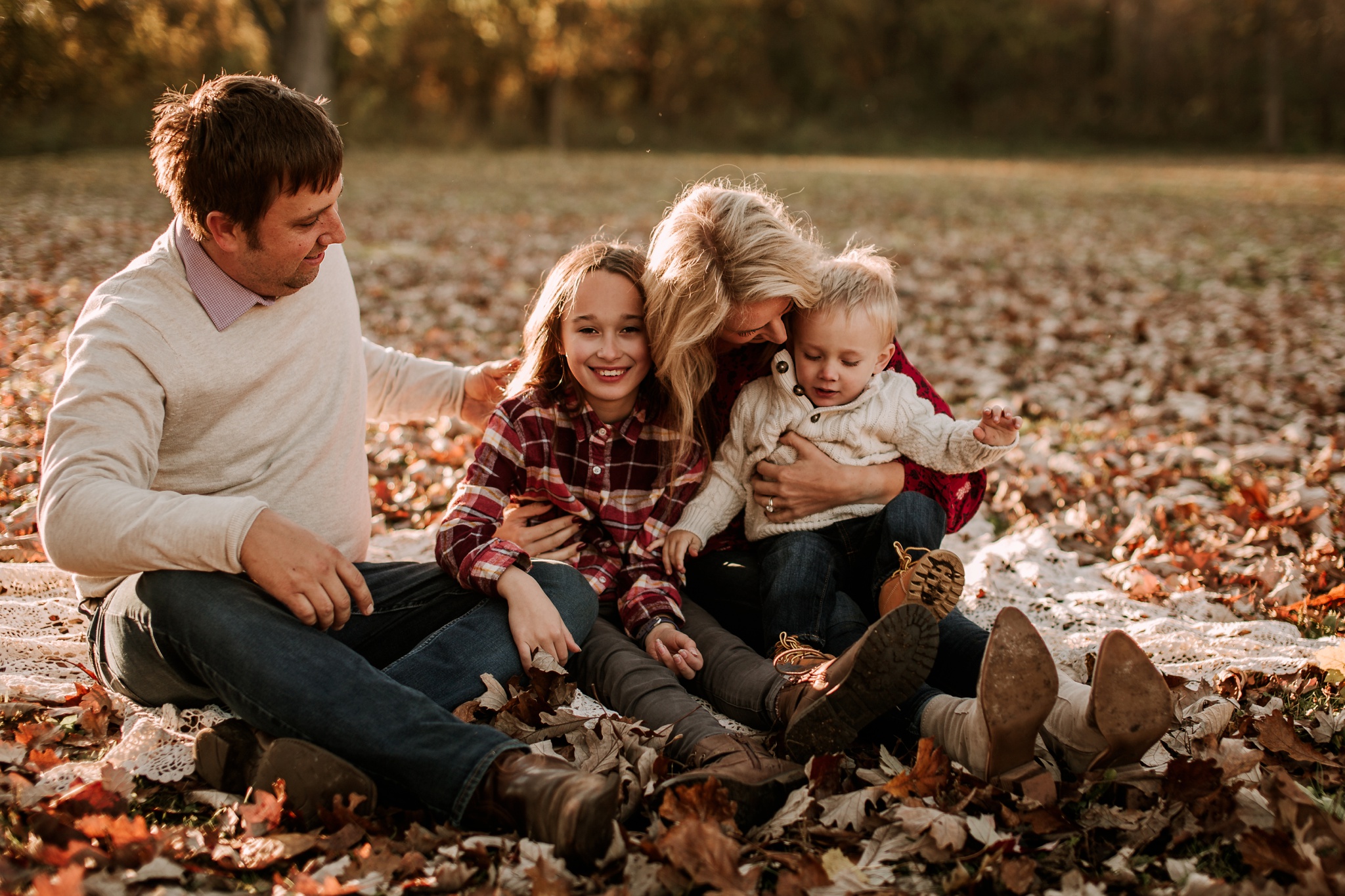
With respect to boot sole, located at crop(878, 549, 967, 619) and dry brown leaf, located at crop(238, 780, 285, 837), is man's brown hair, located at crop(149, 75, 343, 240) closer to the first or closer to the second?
dry brown leaf, located at crop(238, 780, 285, 837)

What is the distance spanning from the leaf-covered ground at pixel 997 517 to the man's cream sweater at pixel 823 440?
0.76 m

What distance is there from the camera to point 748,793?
2.16 meters

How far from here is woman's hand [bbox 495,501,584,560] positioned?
Result: 2.99 m

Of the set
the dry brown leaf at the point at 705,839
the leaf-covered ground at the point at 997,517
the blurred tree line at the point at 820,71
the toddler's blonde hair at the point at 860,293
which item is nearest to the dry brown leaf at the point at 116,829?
the leaf-covered ground at the point at 997,517

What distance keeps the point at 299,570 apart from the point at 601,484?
1006 mm

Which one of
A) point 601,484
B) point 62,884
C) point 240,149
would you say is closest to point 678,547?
point 601,484

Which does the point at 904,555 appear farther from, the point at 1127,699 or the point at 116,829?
the point at 116,829

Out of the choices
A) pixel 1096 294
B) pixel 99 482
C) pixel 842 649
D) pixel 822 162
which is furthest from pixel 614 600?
pixel 822 162

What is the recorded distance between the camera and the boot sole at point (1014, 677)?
2145 millimetres

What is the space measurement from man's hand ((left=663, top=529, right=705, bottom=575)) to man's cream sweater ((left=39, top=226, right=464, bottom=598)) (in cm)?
92

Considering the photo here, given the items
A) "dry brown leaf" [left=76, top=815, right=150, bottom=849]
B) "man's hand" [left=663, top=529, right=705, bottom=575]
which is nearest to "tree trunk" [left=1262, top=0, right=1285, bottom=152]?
"man's hand" [left=663, top=529, right=705, bottom=575]

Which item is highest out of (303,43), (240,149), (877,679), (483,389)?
(303,43)

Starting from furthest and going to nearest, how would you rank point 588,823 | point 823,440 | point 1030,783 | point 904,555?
1. point 823,440
2. point 904,555
3. point 1030,783
4. point 588,823

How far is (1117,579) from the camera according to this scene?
12.2ft
